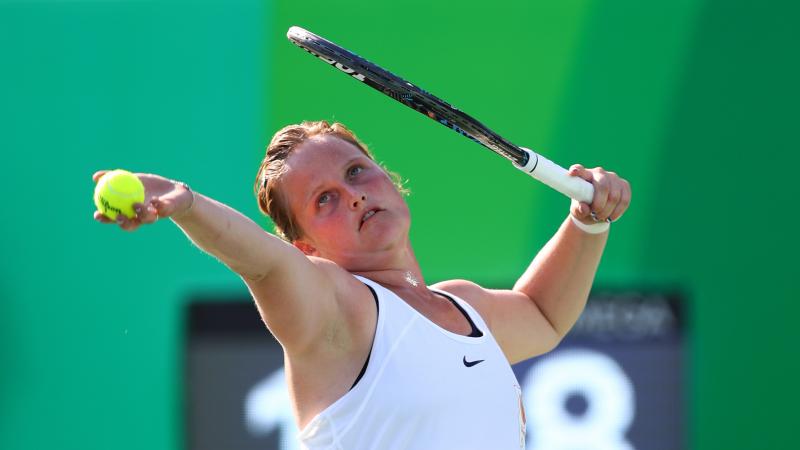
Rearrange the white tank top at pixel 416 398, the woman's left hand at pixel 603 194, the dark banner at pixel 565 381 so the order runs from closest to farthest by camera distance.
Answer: the white tank top at pixel 416 398
the woman's left hand at pixel 603 194
the dark banner at pixel 565 381

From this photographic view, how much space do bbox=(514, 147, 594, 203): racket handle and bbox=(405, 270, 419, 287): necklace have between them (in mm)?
515

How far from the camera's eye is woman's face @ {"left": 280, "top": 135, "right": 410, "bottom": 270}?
3.23 metres

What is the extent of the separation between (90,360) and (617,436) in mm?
2328

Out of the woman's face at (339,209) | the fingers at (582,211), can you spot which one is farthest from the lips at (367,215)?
the fingers at (582,211)

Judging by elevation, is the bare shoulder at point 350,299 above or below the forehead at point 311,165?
below

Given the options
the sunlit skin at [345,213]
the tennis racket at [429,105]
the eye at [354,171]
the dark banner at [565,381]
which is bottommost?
the dark banner at [565,381]

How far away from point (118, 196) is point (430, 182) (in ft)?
11.3

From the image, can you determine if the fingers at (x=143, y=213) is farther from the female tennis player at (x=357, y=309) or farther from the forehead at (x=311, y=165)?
the forehead at (x=311, y=165)

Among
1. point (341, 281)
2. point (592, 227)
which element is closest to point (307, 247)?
point (341, 281)

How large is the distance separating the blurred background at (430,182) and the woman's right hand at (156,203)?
2.98 meters

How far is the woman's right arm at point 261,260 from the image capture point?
2.46 metres

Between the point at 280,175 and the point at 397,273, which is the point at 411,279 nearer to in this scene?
the point at 397,273

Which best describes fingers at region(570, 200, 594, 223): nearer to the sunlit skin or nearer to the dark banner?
the sunlit skin

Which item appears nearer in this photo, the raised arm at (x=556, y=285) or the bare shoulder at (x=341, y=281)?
the bare shoulder at (x=341, y=281)
